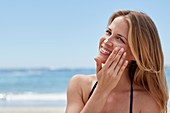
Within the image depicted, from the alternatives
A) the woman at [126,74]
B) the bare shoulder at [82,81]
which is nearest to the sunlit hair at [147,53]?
the woman at [126,74]

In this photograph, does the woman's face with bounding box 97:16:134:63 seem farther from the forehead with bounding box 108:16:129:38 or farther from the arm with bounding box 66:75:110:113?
the arm with bounding box 66:75:110:113

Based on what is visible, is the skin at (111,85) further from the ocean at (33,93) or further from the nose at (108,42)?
the ocean at (33,93)

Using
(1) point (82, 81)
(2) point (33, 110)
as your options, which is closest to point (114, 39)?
(1) point (82, 81)

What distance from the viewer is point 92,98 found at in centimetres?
224

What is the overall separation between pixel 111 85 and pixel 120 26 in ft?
1.19

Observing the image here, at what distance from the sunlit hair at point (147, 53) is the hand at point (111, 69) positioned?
0.45 ft

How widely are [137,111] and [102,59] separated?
46cm

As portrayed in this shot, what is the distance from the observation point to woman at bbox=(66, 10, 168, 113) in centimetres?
222

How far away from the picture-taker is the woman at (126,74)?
222cm

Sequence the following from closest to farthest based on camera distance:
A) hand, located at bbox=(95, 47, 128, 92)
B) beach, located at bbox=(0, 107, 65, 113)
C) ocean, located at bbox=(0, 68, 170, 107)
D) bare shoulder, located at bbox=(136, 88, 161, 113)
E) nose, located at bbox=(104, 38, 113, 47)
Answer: hand, located at bbox=(95, 47, 128, 92) → nose, located at bbox=(104, 38, 113, 47) → bare shoulder, located at bbox=(136, 88, 161, 113) → beach, located at bbox=(0, 107, 65, 113) → ocean, located at bbox=(0, 68, 170, 107)

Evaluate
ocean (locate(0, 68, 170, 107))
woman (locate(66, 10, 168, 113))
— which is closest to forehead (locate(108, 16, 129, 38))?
woman (locate(66, 10, 168, 113))

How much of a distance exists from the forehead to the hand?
139mm

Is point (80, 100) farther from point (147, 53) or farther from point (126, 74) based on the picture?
point (147, 53)

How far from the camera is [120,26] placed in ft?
7.66
